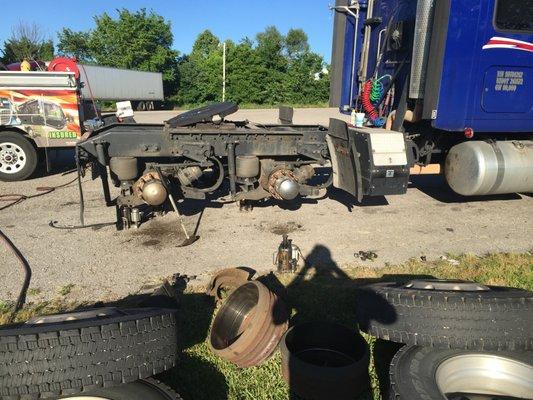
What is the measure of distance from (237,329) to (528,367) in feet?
6.48

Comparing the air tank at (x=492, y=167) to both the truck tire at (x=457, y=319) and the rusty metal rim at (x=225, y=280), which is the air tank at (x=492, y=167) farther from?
the rusty metal rim at (x=225, y=280)

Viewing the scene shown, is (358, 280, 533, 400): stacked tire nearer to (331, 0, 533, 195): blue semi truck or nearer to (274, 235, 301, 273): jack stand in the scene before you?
(274, 235, 301, 273): jack stand

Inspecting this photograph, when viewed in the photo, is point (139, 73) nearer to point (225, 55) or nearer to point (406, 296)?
point (225, 55)

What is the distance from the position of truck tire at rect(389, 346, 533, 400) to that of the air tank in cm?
350

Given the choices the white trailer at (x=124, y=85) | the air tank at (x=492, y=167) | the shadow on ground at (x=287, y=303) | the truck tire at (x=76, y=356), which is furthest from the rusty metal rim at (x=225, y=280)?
the white trailer at (x=124, y=85)

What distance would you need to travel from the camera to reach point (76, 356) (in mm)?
2193

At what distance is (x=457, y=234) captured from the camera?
5.41 meters

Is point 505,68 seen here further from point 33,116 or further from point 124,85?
point 124,85

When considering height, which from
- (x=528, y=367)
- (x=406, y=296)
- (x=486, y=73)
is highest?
(x=486, y=73)

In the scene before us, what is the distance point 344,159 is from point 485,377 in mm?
3236

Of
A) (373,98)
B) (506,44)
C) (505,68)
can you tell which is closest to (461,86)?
(505,68)

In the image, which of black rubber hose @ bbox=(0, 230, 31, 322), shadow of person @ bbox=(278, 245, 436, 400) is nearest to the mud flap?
shadow of person @ bbox=(278, 245, 436, 400)

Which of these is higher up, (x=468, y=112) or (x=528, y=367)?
(x=468, y=112)

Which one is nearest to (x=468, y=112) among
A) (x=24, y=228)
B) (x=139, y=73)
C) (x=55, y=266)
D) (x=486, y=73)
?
(x=486, y=73)
